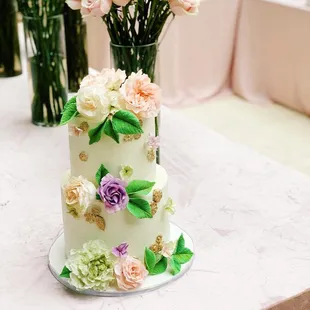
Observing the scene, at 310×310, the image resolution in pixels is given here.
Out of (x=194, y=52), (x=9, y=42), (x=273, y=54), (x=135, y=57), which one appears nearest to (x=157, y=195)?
(x=135, y=57)

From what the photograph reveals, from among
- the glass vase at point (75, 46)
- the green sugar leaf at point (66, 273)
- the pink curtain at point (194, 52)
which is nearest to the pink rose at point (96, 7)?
the green sugar leaf at point (66, 273)

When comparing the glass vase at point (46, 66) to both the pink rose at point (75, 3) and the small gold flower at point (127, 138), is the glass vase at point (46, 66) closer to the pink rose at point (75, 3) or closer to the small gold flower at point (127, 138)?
the pink rose at point (75, 3)

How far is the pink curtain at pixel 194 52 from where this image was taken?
2477 millimetres

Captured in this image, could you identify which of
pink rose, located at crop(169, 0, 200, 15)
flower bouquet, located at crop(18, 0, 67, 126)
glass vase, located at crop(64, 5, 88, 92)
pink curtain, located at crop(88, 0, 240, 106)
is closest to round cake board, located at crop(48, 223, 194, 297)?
pink rose, located at crop(169, 0, 200, 15)

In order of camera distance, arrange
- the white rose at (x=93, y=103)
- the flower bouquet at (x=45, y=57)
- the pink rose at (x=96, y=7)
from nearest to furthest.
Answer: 1. the white rose at (x=93, y=103)
2. the pink rose at (x=96, y=7)
3. the flower bouquet at (x=45, y=57)

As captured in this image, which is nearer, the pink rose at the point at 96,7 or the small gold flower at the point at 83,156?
the small gold flower at the point at 83,156

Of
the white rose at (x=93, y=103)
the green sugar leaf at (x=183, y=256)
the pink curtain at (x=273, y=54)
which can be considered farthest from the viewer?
the pink curtain at (x=273, y=54)

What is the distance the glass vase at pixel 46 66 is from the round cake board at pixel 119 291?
0.55 m

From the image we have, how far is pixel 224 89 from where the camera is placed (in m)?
2.61

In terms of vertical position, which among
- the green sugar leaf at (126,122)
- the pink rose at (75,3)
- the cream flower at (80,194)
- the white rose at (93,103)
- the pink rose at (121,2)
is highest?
the pink rose at (121,2)

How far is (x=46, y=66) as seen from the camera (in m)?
1.38

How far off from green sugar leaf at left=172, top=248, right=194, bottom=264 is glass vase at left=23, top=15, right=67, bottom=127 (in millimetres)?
675

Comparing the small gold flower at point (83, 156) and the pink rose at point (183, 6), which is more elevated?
the pink rose at point (183, 6)

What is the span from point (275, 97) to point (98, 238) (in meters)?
1.74
